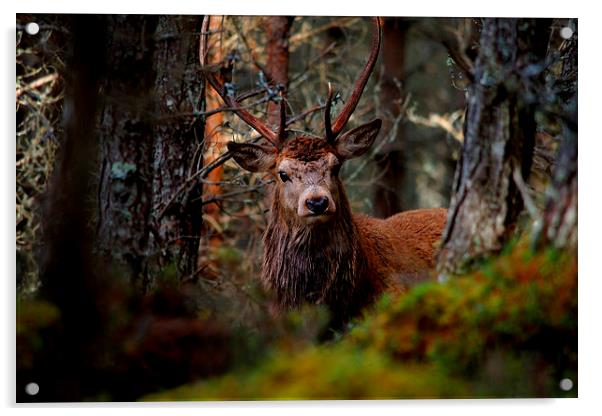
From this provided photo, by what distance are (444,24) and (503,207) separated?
3393mm

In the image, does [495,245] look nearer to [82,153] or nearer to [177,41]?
[82,153]

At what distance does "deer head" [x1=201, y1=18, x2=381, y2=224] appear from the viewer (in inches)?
202

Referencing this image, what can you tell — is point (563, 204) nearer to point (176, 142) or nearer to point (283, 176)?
point (283, 176)

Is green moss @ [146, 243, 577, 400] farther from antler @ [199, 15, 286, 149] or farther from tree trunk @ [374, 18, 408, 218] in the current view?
tree trunk @ [374, 18, 408, 218]

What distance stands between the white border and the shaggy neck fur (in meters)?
0.89

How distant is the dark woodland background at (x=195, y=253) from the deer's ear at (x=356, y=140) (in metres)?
0.58

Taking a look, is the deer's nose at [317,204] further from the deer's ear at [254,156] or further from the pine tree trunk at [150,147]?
the pine tree trunk at [150,147]

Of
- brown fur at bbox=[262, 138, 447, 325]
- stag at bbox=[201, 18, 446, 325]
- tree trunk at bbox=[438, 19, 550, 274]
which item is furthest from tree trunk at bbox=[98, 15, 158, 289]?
tree trunk at bbox=[438, 19, 550, 274]

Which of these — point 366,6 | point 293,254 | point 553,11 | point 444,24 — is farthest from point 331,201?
point 444,24

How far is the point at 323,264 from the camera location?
536cm

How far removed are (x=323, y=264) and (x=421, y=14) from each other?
1.49 m

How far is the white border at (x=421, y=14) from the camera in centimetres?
461

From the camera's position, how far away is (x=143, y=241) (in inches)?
213

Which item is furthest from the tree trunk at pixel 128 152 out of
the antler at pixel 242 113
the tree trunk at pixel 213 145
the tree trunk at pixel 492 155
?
the tree trunk at pixel 492 155
